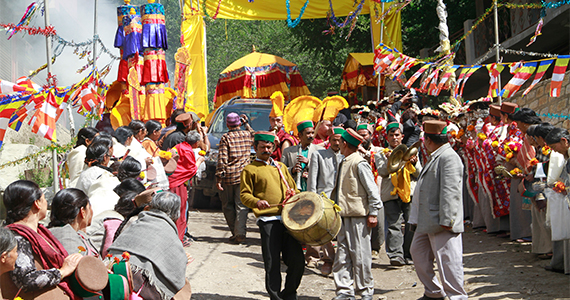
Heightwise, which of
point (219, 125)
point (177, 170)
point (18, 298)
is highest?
point (219, 125)

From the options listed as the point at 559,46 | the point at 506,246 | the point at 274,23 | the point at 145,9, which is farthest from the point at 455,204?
the point at 274,23

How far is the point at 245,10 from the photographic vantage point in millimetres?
15914

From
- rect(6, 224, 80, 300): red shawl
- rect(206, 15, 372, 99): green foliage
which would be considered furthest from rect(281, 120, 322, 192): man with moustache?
rect(206, 15, 372, 99): green foliage

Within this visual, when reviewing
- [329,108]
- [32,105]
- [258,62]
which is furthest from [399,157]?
[258,62]

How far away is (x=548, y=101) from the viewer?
11008mm

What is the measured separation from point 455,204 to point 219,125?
8.34 m

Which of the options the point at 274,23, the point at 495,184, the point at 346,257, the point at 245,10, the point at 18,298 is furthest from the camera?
the point at 274,23

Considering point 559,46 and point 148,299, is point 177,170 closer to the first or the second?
point 148,299

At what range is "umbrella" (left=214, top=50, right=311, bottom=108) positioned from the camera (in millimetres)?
18547

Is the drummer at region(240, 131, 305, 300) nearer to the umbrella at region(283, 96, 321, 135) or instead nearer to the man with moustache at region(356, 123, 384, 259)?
the man with moustache at region(356, 123, 384, 259)

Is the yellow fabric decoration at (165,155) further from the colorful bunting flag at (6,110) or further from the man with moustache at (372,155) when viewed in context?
the man with moustache at (372,155)

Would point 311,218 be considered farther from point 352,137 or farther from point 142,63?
point 142,63

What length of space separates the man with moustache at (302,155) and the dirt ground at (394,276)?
124 cm

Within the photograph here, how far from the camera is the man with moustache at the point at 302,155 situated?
25.8 ft
